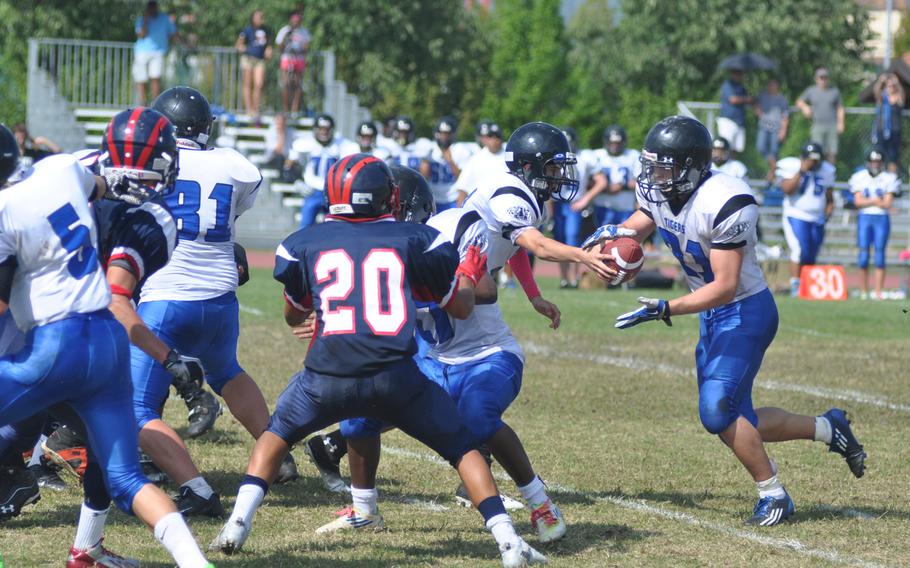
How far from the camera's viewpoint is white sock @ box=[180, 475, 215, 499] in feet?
17.4

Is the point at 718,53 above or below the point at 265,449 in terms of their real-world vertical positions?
above

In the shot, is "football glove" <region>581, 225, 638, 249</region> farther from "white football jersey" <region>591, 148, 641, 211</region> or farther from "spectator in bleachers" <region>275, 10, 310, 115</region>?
"spectator in bleachers" <region>275, 10, 310, 115</region>

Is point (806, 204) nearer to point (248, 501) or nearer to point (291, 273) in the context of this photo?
point (291, 273)

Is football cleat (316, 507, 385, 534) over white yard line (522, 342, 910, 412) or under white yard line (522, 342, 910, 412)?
over

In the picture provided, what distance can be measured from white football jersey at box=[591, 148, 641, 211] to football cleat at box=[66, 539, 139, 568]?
467 inches

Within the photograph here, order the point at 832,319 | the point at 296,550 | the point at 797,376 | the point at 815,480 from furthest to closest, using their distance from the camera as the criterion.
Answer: the point at 832,319 → the point at 797,376 → the point at 815,480 → the point at 296,550

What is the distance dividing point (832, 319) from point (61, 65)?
45.9ft

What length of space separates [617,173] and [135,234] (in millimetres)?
11997

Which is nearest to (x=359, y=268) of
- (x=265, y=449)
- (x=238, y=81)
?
(x=265, y=449)

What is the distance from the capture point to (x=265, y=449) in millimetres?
4793

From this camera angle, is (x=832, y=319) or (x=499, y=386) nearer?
(x=499, y=386)

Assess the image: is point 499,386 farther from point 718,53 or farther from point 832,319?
point 718,53

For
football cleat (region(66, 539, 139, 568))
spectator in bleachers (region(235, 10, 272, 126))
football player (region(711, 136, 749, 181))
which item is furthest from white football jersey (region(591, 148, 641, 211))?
football cleat (region(66, 539, 139, 568))

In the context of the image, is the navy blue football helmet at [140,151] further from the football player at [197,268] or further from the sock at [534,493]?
the sock at [534,493]
